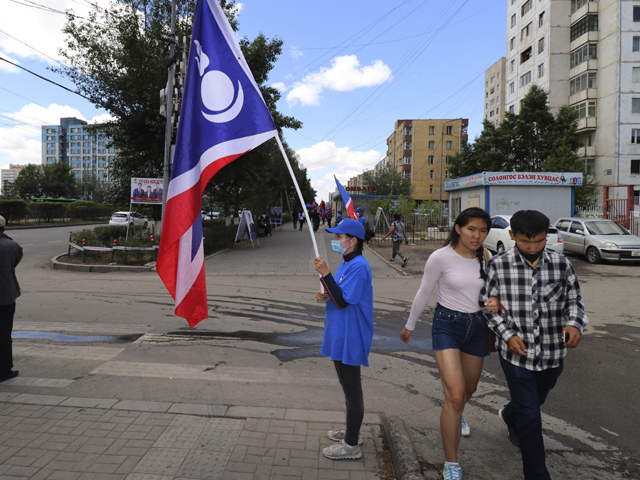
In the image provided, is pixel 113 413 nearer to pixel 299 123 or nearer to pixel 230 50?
pixel 230 50

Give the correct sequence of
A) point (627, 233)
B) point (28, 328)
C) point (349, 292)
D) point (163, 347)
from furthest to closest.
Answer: point (627, 233), point (28, 328), point (163, 347), point (349, 292)

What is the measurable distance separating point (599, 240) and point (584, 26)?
38.5 metres

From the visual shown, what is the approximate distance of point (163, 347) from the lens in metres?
6.00

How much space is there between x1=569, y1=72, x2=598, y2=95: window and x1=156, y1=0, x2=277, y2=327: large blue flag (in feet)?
164

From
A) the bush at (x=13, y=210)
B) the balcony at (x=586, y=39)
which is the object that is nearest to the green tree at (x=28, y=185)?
the bush at (x=13, y=210)

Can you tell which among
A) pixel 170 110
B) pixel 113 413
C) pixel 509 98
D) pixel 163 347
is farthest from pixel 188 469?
pixel 509 98

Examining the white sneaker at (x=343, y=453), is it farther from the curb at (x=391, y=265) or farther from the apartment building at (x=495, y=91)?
the apartment building at (x=495, y=91)

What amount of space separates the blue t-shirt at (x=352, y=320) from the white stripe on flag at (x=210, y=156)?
4.39ft

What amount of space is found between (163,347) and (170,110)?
9.95 meters

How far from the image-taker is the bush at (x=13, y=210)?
38.3 meters

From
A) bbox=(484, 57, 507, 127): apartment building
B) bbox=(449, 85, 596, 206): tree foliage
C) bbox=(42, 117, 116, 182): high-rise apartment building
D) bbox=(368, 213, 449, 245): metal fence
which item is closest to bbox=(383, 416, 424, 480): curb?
bbox=(368, 213, 449, 245): metal fence

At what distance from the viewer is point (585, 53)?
4453 cm

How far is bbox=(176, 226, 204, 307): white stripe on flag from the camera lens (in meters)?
3.74

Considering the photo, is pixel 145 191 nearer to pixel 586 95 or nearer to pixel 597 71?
pixel 586 95
